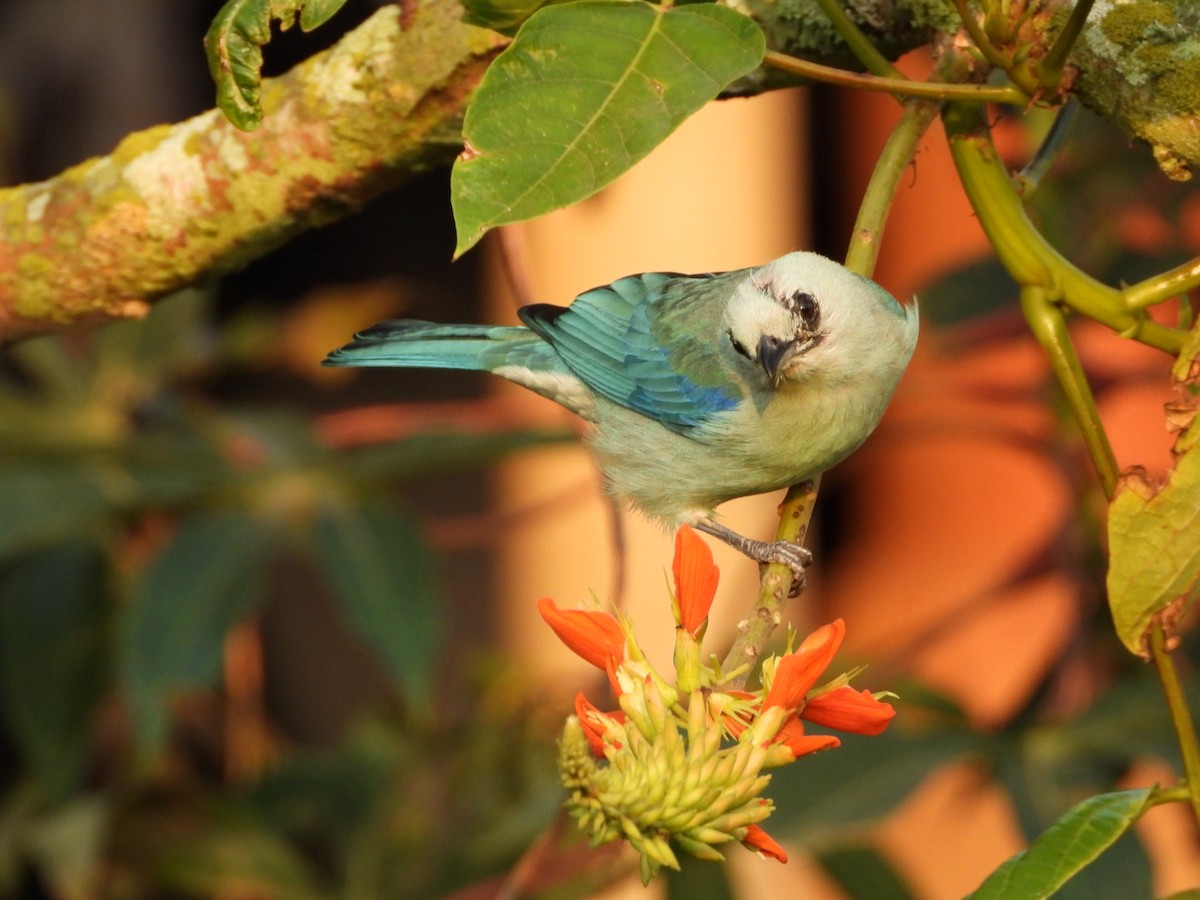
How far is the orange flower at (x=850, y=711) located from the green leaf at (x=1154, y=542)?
26cm

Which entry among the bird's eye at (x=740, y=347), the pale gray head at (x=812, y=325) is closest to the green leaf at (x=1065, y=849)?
the pale gray head at (x=812, y=325)

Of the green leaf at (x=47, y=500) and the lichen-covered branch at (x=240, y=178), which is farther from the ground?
the lichen-covered branch at (x=240, y=178)

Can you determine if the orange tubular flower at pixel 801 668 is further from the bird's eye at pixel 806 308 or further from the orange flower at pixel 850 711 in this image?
the bird's eye at pixel 806 308

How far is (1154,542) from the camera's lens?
3.46 ft

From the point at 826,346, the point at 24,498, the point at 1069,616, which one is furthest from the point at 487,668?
the point at 826,346

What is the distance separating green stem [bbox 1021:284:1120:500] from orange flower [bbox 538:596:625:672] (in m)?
0.43

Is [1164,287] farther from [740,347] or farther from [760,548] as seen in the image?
[760,548]

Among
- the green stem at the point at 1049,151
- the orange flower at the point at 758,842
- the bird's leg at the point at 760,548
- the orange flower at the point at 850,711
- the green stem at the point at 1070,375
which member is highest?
the green stem at the point at 1049,151

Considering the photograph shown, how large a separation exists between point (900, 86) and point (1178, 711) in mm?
555

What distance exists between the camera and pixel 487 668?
3.38 meters

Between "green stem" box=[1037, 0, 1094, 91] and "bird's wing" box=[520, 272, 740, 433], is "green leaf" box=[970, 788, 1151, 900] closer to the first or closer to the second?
"green stem" box=[1037, 0, 1094, 91]

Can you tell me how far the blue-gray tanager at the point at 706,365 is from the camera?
172cm

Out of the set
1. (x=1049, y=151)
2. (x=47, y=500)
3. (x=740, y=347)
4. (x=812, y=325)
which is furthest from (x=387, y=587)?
(x=1049, y=151)

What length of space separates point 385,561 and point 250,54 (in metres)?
1.80
